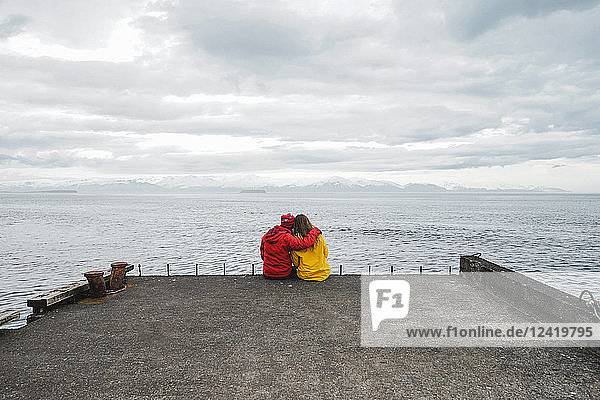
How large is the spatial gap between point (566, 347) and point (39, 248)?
42936mm

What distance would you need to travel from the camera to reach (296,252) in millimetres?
10648

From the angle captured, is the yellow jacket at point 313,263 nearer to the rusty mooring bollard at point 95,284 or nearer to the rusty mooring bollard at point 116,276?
the rusty mooring bollard at point 116,276

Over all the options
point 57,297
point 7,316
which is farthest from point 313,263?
point 7,316

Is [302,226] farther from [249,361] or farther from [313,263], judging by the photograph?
[249,361]

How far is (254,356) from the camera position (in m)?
5.93

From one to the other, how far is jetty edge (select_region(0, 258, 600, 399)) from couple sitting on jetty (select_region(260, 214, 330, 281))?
2183 millimetres

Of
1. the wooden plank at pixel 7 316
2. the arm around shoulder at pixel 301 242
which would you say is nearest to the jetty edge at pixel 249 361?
the wooden plank at pixel 7 316

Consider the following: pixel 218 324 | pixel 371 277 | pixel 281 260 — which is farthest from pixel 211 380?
pixel 371 277

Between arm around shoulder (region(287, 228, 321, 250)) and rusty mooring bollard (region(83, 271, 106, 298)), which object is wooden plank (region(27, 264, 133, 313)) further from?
arm around shoulder (region(287, 228, 321, 250))

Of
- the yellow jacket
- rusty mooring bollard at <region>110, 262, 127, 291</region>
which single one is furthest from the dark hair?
rusty mooring bollard at <region>110, 262, 127, 291</region>

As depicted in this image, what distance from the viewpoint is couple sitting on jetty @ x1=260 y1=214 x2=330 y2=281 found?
1036cm

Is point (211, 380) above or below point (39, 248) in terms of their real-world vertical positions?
above

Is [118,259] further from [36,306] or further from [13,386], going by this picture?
[13,386]

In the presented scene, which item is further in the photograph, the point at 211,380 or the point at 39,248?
the point at 39,248
